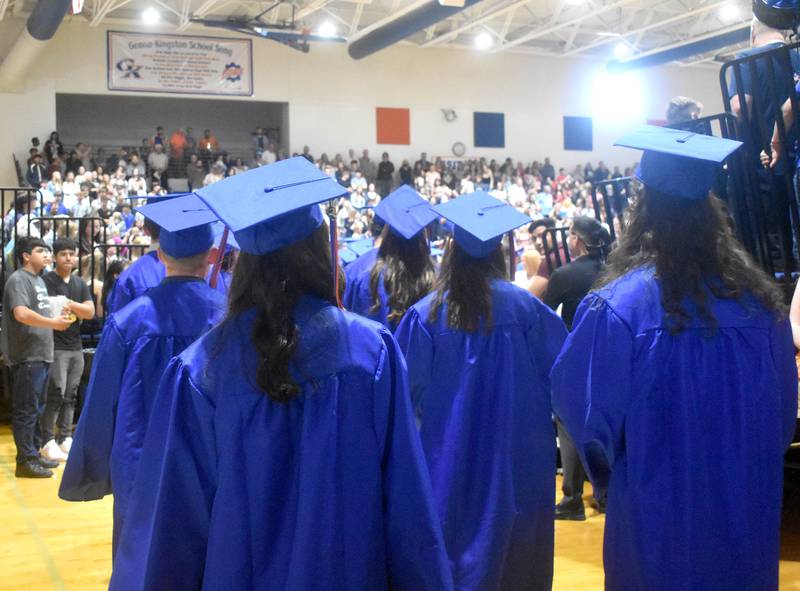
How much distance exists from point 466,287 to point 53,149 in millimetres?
20086

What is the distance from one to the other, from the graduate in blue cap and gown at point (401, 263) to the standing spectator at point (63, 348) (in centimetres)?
335

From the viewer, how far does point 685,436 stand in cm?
219

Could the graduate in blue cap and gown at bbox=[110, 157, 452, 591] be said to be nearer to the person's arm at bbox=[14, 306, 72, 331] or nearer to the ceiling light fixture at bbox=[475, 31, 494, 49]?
the person's arm at bbox=[14, 306, 72, 331]

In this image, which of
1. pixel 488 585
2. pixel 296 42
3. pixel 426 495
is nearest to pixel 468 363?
pixel 488 585

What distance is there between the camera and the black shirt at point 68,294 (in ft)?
24.1

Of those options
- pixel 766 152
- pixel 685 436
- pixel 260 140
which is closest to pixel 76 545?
pixel 685 436

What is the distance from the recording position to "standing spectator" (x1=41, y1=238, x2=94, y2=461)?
7.30 metres

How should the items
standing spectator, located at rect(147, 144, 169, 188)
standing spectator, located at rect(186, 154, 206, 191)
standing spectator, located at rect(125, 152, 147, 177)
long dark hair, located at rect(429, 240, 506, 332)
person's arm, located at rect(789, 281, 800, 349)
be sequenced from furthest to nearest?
standing spectator, located at rect(186, 154, 206, 191), standing spectator, located at rect(147, 144, 169, 188), standing spectator, located at rect(125, 152, 147, 177), long dark hair, located at rect(429, 240, 506, 332), person's arm, located at rect(789, 281, 800, 349)

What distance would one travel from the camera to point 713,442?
2.21 metres

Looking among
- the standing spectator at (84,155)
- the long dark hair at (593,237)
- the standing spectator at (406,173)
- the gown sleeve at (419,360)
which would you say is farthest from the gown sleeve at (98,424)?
the standing spectator at (406,173)

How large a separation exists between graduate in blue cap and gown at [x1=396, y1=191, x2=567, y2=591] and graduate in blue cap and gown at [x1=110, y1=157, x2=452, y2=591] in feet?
4.88

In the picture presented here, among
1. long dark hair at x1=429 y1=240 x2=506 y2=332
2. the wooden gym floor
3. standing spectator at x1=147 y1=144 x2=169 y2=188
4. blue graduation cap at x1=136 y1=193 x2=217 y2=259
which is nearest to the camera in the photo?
blue graduation cap at x1=136 y1=193 x2=217 y2=259

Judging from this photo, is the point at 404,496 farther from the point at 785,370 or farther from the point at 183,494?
the point at 785,370

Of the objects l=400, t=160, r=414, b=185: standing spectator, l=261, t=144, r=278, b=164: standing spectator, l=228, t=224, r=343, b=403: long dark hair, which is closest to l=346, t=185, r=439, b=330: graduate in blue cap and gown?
l=228, t=224, r=343, b=403: long dark hair
